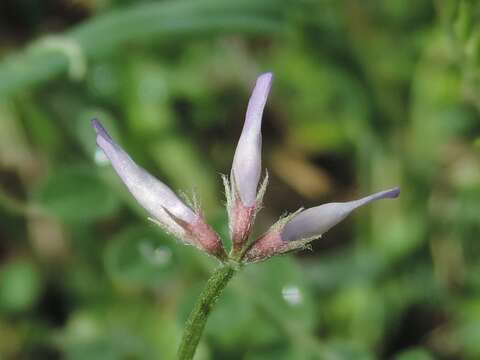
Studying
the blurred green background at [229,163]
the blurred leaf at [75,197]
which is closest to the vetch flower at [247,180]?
the blurred green background at [229,163]

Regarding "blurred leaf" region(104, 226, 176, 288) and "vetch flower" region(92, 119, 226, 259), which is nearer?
"vetch flower" region(92, 119, 226, 259)

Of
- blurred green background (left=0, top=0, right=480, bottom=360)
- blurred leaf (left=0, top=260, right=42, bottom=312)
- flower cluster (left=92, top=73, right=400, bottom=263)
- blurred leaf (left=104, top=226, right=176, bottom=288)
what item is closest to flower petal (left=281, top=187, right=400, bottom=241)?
flower cluster (left=92, top=73, right=400, bottom=263)

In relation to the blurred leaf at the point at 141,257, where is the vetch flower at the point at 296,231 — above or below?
below

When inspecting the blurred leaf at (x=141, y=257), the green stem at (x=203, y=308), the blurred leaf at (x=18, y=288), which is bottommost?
the green stem at (x=203, y=308)

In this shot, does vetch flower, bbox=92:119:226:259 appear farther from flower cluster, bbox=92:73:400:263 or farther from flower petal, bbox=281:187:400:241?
flower petal, bbox=281:187:400:241

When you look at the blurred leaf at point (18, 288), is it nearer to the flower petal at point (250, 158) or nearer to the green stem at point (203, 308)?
the green stem at point (203, 308)

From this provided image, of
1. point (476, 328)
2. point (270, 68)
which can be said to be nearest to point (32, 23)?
point (270, 68)

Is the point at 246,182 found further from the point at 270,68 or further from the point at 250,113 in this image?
the point at 270,68
